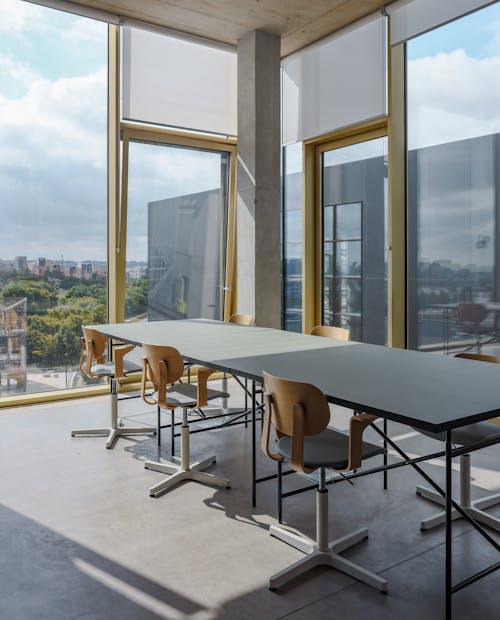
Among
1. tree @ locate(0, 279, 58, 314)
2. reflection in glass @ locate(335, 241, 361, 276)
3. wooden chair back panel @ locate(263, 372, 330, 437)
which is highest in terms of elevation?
reflection in glass @ locate(335, 241, 361, 276)

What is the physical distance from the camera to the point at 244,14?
20.4 ft

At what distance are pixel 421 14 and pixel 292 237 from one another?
3.09 metres

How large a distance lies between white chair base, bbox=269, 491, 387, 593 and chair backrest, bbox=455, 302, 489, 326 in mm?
2958

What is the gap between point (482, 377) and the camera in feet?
9.60

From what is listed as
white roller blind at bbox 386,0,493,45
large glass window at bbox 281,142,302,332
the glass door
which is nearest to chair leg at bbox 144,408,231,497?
the glass door

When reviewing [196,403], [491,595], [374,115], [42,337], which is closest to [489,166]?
[374,115]

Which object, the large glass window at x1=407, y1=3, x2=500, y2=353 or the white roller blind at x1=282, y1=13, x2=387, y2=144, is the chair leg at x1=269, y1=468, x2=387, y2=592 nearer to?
the large glass window at x1=407, y1=3, x2=500, y2=353

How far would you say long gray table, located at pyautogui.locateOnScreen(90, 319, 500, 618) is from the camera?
7.34 ft

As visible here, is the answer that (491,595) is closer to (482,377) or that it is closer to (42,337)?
(482,377)

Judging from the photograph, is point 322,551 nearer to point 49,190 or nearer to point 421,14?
point 49,190

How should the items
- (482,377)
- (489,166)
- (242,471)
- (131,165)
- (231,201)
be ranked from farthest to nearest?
(231,201) < (131,165) < (489,166) < (242,471) < (482,377)

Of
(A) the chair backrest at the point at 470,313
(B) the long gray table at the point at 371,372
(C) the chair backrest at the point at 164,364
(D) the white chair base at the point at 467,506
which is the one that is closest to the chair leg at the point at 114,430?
(B) the long gray table at the point at 371,372

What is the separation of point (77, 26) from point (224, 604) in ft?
20.2

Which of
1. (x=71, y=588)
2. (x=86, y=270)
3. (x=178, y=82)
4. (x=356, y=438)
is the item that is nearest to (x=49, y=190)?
(x=86, y=270)
